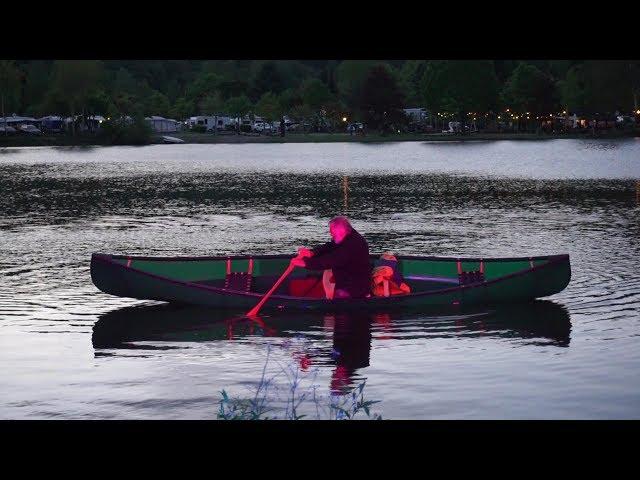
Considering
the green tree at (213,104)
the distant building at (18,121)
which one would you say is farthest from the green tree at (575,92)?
the distant building at (18,121)

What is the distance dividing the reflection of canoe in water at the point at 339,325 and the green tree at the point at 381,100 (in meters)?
144

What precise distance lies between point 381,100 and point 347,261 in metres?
146

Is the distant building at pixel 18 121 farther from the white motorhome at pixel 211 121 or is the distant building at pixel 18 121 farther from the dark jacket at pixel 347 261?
the dark jacket at pixel 347 261

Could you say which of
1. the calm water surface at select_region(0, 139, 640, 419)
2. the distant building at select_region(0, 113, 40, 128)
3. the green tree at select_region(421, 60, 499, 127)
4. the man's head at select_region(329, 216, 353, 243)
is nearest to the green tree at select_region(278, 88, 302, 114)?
the green tree at select_region(421, 60, 499, 127)

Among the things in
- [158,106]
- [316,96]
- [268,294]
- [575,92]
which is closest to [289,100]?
[316,96]

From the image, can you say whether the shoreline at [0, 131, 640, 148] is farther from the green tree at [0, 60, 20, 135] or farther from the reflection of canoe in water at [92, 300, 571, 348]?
the reflection of canoe in water at [92, 300, 571, 348]

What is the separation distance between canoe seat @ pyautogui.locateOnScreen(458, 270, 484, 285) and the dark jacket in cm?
210

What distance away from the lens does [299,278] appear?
20000 millimetres

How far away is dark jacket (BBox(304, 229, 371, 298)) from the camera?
1812 centimetres
